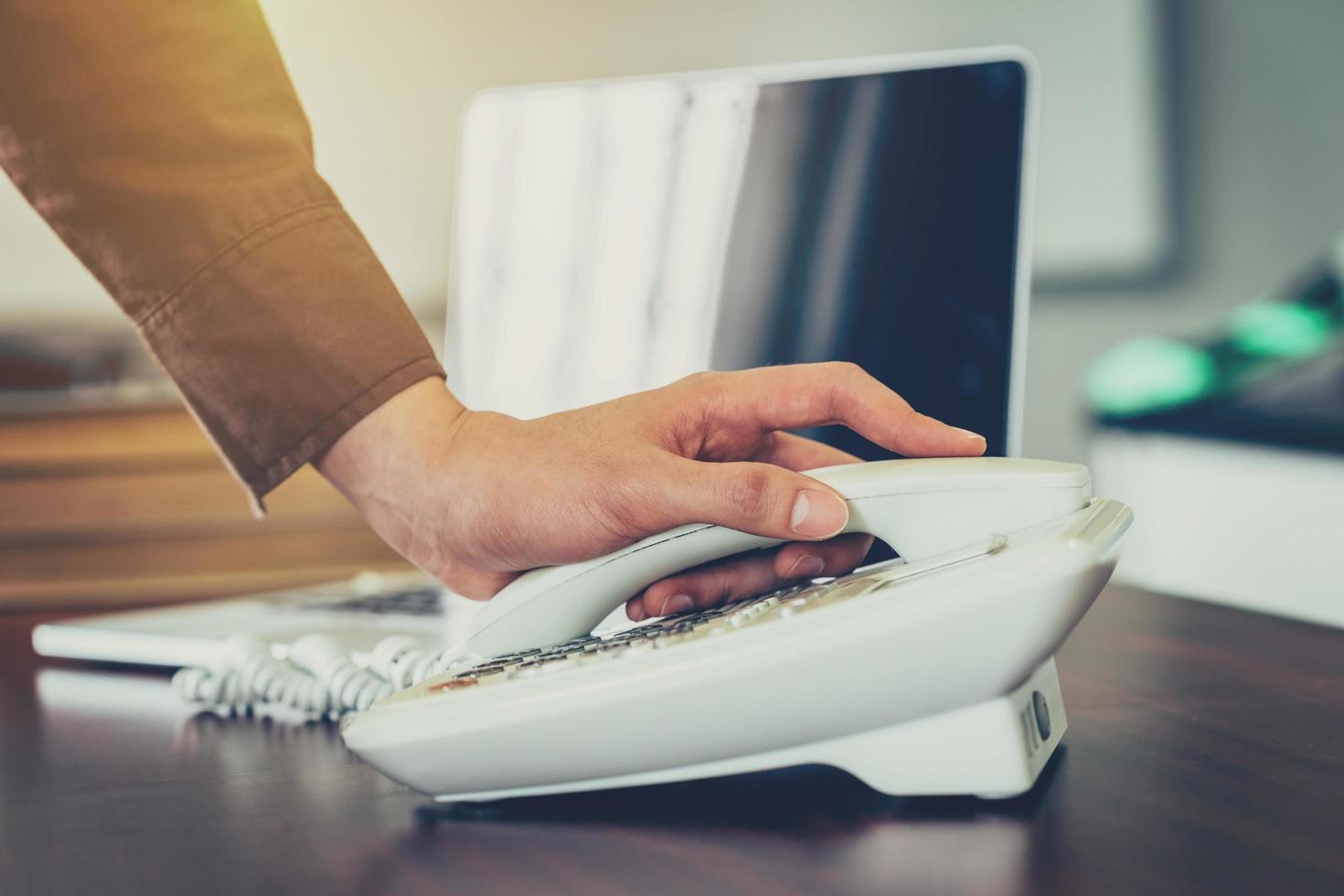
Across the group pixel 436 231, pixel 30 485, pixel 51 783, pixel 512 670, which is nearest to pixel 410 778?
pixel 512 670

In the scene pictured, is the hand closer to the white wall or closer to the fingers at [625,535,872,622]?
the fingers at [625,535,872,622]

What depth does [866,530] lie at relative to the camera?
433 mm

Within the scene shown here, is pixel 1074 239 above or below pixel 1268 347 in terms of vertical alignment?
above

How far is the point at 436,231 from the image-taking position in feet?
9.39

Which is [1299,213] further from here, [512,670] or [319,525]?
[512,670]

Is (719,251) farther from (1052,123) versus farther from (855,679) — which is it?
(1052,123)

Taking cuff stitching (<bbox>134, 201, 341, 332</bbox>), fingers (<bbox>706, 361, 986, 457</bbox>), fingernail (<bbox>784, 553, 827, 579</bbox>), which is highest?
cuff stitching (<bbox>134, 201, 341, 332</bbox>)

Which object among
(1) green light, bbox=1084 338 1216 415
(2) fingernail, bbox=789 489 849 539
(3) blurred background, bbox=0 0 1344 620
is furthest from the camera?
(3) blurred background, bbox=0 0 1344 620

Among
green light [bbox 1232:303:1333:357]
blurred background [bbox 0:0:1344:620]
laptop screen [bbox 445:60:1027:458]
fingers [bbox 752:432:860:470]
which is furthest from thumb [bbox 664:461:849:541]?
blurred background [bbox 0:0:1344:620]

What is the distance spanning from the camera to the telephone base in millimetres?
365

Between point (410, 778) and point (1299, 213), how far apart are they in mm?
2988

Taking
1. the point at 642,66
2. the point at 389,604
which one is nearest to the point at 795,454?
the point at 389,604

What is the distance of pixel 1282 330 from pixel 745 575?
208cm

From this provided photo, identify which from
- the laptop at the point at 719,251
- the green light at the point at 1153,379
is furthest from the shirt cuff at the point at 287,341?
the green light at the point at 1153,379
